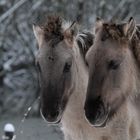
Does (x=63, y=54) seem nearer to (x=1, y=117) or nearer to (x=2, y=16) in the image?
(x=2, y=16)

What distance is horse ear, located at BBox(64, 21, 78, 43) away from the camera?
22.7ft

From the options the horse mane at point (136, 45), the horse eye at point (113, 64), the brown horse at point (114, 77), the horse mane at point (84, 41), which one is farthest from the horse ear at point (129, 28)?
the horse mane at point (84, 41)

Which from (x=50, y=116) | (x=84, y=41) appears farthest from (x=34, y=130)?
(x=50, y=116)

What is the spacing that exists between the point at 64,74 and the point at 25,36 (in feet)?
29.9

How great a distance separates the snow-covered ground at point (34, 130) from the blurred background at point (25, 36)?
8cm

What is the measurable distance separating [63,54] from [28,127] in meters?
8.40

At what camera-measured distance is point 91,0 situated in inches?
616

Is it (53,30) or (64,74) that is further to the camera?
(53,30)

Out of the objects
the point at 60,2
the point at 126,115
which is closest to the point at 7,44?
the point at 60,2

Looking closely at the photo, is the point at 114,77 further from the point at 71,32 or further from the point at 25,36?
the point at 25,36

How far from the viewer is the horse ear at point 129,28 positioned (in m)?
6.73

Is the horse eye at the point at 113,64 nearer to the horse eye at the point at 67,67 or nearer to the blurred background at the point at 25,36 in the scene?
the horse eye at the point at 67,67

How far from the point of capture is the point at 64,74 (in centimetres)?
668

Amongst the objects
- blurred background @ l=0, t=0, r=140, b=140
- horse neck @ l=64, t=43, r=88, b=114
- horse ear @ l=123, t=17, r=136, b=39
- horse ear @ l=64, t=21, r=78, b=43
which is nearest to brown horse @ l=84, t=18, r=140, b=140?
horse ear @ l=123, t=17, r=136, b=39
